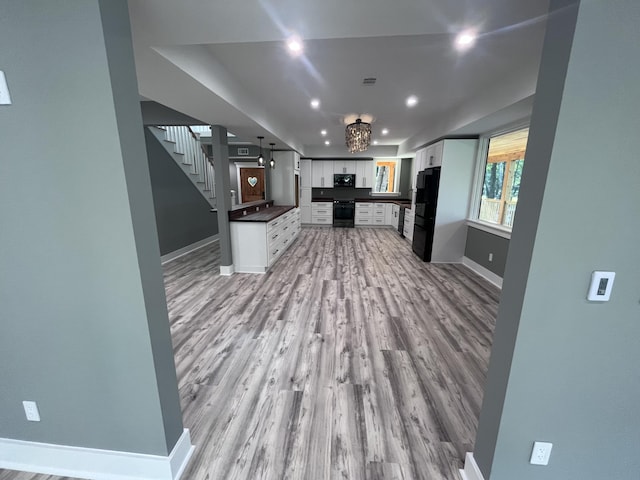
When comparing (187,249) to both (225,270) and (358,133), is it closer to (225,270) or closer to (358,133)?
(225,270)

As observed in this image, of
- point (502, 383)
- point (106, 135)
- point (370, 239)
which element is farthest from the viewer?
point (370, 239)

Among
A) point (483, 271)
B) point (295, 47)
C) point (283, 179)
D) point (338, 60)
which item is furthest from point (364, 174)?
point (295, 47)

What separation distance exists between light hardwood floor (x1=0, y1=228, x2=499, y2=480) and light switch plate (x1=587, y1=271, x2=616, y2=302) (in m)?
1.15

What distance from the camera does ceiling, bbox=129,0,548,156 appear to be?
4.57 feet

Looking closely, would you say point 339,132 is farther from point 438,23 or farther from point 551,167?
point 551,167

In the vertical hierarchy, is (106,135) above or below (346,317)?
above

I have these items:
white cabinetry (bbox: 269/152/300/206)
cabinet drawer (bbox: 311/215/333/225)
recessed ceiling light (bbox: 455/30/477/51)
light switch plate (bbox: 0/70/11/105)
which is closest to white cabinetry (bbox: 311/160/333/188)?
cabinet drawer (bbox: 311/215/333/225)

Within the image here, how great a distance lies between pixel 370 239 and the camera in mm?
6895

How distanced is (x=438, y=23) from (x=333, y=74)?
148 cm

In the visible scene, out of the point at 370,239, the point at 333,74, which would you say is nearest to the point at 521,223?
the point at 333,74

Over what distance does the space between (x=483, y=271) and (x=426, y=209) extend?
1.51 meters

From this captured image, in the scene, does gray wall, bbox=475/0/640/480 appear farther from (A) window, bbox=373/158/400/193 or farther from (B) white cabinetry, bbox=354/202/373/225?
(A) window, bbox=373/158/400/193

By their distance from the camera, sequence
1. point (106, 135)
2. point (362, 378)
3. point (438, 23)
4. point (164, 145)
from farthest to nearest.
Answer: point (164, 145)
point (362, 378)
point (438, 23)
point (106, 135)

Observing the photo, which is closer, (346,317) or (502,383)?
(502,383)
